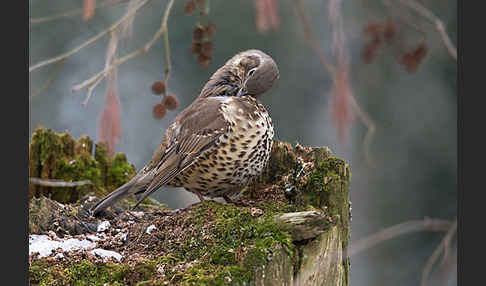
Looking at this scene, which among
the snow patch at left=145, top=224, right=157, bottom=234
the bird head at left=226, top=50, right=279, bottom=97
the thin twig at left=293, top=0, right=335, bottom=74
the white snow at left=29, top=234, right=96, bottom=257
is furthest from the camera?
the bird head at left=226, top=50, right=279, bottom=97

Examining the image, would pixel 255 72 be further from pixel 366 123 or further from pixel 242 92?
pixel 366 123

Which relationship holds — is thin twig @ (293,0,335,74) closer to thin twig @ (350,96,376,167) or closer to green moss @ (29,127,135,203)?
thin twig @ (350,96,376,167)

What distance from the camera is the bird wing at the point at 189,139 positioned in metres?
2.94

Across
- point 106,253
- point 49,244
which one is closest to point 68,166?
point 49,244

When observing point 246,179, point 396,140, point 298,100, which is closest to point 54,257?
point 246,179

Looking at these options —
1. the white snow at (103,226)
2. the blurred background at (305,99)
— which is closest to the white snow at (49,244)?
the white snow at (103,226)

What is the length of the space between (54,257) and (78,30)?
2698 millimetres

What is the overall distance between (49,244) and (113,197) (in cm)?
48

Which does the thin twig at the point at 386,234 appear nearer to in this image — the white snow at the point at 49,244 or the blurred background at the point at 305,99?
the white snow at the point at 49,244

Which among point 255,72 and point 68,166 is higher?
point 255,72

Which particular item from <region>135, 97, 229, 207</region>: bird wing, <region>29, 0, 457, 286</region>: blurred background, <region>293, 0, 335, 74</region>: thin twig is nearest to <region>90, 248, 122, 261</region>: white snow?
<region>135, 97, 229, 207</region>: bird wing

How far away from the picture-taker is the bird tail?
123 inches

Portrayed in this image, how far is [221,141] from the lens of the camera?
115 inches

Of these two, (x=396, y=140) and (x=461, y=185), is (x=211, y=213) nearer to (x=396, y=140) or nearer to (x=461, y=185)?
(x=461, y=185)
